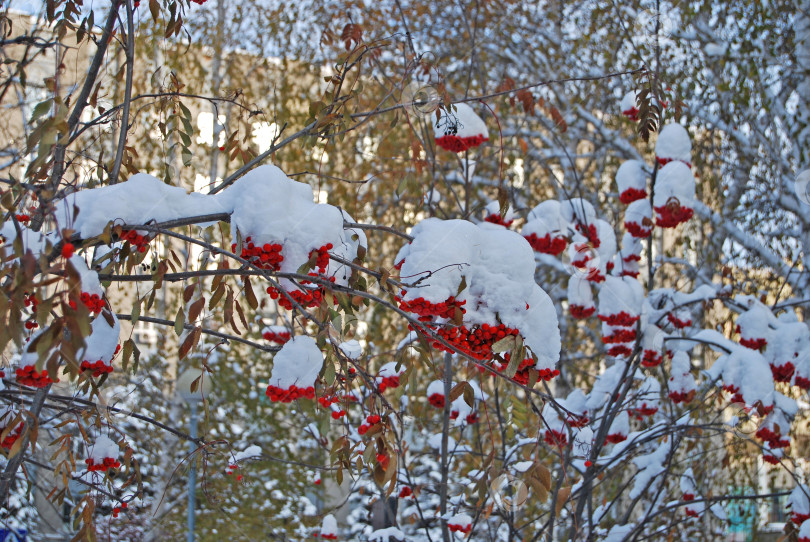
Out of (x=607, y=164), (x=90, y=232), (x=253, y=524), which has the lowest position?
(x=90, y=232)

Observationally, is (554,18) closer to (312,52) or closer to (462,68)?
(462,68)

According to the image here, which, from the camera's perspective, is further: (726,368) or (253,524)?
(253,524)

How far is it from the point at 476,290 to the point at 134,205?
850 millimetres

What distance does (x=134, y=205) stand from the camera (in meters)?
1.61

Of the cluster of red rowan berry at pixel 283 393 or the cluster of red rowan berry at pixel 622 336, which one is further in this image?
the cluster of red rowan berry at pixel 622 336

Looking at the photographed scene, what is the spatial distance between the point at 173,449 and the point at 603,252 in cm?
589

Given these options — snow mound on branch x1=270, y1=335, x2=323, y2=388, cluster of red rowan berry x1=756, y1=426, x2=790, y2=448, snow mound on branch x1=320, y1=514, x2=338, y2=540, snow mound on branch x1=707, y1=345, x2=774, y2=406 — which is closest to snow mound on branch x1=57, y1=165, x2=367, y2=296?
snow mound on branch x1=270, y1=335, x2=323, y2=388

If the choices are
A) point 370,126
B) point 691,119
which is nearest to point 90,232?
point 691,119

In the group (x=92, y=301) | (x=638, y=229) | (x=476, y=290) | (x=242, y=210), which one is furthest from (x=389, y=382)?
(x=92, y=301)

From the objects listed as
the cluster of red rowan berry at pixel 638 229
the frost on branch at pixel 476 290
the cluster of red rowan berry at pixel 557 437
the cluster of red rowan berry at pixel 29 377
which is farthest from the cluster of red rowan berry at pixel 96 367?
the cluster of red rowan berry at pixel 638 229

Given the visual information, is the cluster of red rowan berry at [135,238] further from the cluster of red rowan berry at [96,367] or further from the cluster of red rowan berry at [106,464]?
the cluster of red rowan berry at [106,464]

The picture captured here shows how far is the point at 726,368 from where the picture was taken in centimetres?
361

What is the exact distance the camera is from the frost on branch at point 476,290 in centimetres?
169

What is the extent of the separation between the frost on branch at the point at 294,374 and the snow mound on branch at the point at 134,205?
1.69 feet
